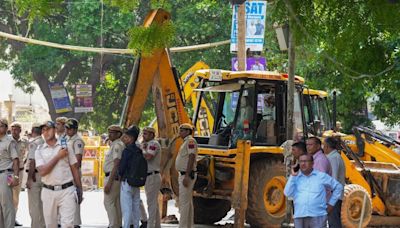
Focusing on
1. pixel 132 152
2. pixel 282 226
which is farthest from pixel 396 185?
pixel 132 152

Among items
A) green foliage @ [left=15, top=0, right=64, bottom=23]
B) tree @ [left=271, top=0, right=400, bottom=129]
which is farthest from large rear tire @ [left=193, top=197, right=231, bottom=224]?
green foliage @ [left=15, top=0, right=64, bottom=23]

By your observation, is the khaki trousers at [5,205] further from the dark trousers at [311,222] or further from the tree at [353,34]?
the dark trousers at [311,222]

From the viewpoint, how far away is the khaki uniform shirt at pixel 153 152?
15812mm

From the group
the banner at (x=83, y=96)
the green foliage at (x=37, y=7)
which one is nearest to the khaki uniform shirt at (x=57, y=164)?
the green foliage at (x=37, y=7)

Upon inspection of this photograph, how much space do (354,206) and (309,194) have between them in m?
6.72

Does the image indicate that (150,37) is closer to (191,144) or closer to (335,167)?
(335,167)

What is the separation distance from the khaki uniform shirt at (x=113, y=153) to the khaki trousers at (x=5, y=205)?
1.64 metres

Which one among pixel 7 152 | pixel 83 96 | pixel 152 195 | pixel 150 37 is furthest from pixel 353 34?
pixel 83 96

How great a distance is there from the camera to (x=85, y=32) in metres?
33.2

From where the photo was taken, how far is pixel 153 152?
15.8 m

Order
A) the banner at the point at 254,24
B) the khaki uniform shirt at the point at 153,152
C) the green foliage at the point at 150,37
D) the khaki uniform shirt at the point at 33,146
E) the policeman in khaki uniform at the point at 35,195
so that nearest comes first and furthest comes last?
the green foliage at the point at 150,37 → the khaki uniform shirt at the point at 33,146 → the policeman in khaki uniform at the point at 35,195 → the khaki uniform shirt at the point at 153,152 → the banner at the point at 254,24

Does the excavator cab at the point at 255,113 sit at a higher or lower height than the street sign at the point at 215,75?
lower

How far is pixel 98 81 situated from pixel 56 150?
964 inches

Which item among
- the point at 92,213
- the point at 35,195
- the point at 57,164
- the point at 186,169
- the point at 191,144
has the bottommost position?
the point at 92,213
